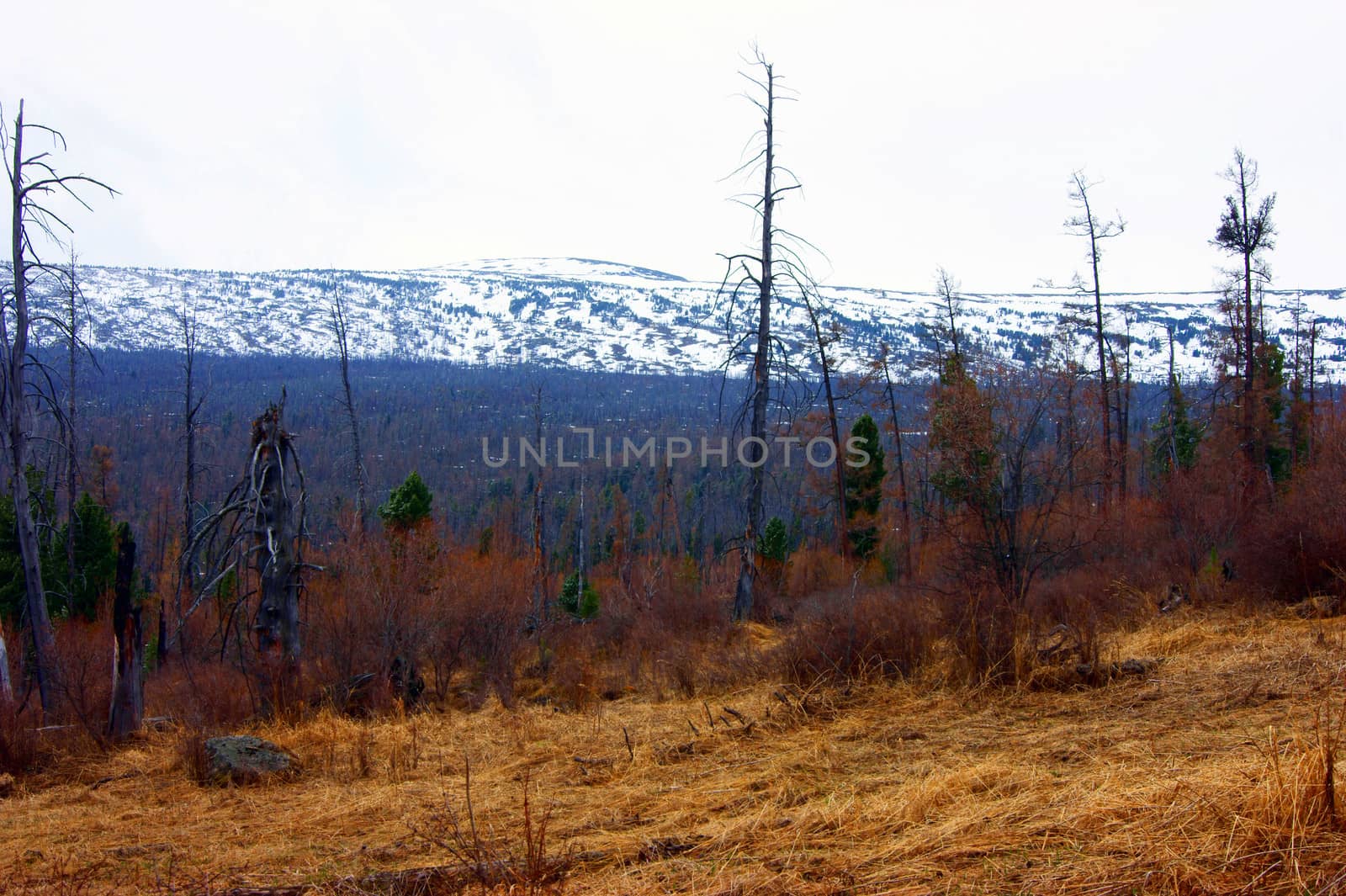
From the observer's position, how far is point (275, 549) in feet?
30.2

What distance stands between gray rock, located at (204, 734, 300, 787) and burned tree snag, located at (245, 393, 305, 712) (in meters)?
2.19

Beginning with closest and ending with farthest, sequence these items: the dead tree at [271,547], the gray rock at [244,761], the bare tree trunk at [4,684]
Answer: the gray rock at [244,761] → the bare tree trunk at [4,684] → the dead tree at [271,547]

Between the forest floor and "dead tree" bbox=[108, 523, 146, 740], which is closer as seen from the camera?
the forest floor

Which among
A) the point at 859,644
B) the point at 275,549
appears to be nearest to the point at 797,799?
the point at 859,644

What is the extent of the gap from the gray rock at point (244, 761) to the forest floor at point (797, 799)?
16cm

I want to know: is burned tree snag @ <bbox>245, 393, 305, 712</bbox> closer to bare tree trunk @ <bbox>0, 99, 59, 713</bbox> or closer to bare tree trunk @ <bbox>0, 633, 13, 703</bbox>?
bare tree trunk @ <bbox>0, 633, 13, 703</bbox>

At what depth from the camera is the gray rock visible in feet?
21.1

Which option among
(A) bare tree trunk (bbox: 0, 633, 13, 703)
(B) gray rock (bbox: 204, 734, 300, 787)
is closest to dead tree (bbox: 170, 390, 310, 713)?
(A) bare tree trunk (bbox: 0, 633, 13, 703)

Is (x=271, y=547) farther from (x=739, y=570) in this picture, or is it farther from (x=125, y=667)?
(x=739, y=570)

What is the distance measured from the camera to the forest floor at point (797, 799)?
10.7ft

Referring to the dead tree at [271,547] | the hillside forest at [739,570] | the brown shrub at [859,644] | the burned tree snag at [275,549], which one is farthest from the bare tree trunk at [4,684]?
the brown shrub at [859,644]

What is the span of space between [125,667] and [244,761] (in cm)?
306

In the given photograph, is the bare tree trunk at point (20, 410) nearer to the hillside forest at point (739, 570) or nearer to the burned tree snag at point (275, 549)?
the hillside forest at point (739, 570)

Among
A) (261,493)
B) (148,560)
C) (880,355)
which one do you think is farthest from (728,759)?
(148,560)
